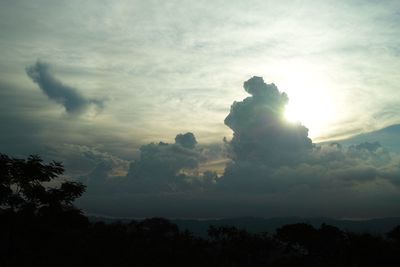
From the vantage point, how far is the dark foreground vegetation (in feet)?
116

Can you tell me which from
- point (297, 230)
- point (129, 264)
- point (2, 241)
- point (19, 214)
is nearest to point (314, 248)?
point (297, 230)

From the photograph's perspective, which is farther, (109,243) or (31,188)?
(109,243)

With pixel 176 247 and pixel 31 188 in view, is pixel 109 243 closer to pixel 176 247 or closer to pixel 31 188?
pixel 176 247

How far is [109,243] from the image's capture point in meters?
68.3

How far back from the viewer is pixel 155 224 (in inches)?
5955

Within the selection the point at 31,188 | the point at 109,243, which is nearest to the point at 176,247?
the point at 109,243

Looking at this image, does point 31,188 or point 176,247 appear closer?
point 31,188

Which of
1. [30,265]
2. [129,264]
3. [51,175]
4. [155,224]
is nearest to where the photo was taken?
[51,175]

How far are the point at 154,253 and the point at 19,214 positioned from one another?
29148mm

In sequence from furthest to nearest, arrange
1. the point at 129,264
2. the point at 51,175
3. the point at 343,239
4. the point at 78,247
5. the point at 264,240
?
the point at 264,240, the point at 343,239, the point at 78,247, the point at 129,264, the point at 51,175

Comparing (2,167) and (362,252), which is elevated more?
(2,167)

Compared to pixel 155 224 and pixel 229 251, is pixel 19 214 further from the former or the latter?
pixel 155 224

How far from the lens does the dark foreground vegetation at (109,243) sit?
3544cm

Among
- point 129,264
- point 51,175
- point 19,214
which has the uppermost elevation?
point 51,175
